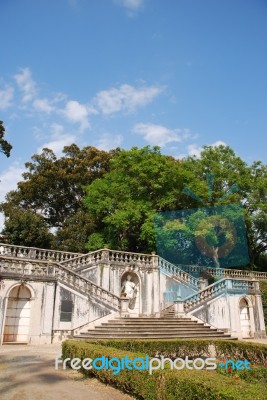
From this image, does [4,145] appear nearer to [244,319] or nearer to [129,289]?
[129,289]

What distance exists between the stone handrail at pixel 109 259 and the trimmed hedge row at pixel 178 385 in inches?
499

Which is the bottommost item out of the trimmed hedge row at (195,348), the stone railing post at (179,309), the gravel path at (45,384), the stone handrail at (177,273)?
the gravel path at (45,384)

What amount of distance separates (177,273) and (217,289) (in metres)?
3.31

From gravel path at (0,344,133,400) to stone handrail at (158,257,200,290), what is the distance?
1414 centimetres

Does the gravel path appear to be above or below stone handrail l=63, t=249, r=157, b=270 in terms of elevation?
below

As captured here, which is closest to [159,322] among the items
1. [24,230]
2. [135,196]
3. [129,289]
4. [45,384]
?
[129,289]

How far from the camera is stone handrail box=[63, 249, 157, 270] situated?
20.9 metres

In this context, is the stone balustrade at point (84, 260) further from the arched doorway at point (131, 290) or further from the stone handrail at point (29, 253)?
the arched doorway at point (131, 290)

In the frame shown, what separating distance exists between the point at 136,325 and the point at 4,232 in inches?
668

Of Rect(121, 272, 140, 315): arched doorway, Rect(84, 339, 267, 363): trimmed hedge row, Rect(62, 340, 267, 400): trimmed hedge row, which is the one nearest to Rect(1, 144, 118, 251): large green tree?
Rect(121, 272, 140, 315): arched doorway

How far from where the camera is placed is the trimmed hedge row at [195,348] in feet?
36.3

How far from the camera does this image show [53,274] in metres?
18.0

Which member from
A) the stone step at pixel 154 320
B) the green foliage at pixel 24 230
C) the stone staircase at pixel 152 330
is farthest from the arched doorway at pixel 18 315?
the green foliage at pixel 24 230

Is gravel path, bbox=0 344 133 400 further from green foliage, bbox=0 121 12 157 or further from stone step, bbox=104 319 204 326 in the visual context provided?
green foliage, bbox=0 121 12 157
